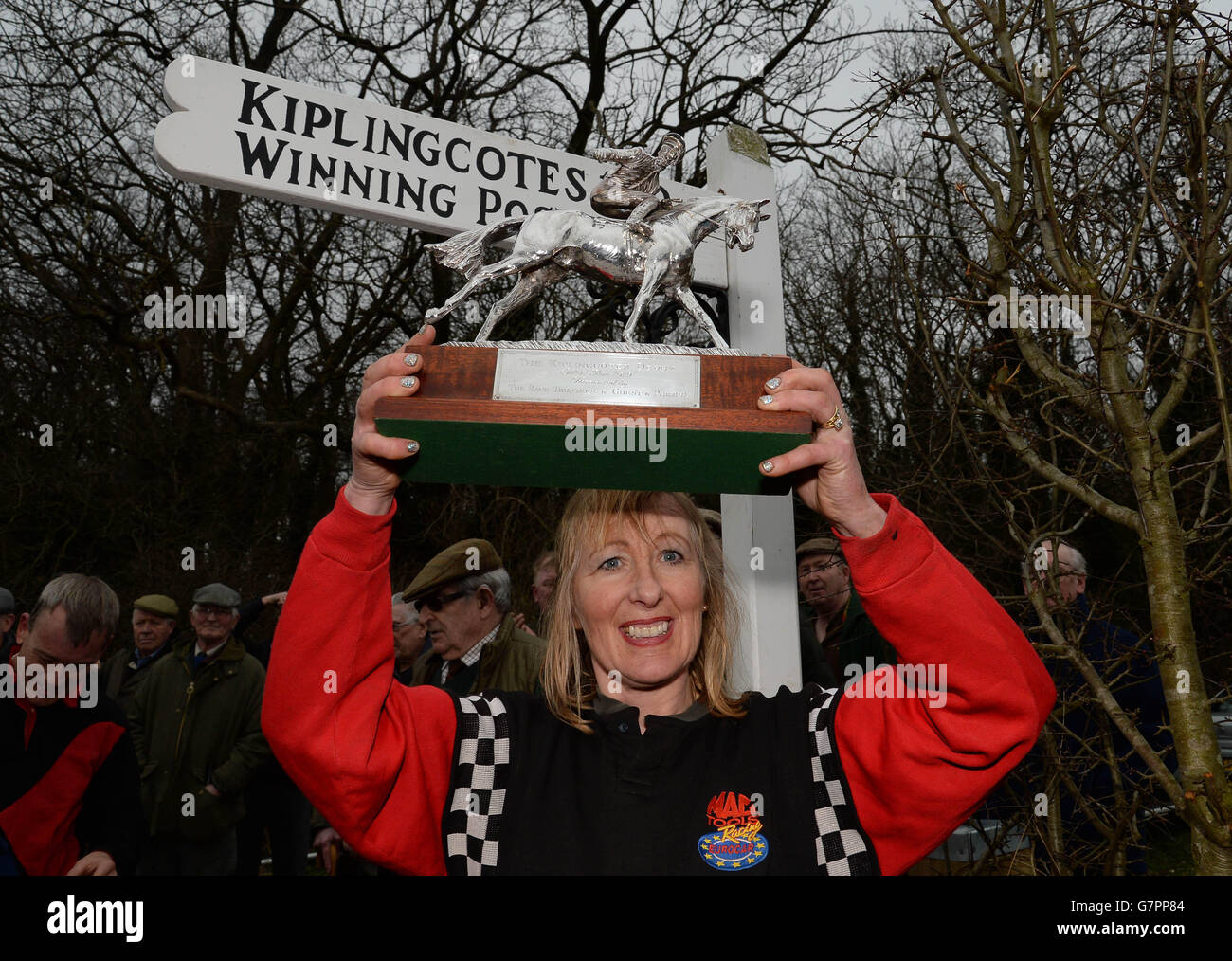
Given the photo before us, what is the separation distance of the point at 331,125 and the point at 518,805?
1741mm

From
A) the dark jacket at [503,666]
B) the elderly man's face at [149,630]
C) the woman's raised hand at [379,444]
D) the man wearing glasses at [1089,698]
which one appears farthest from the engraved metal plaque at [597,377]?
the elderly man's face at [149,630]

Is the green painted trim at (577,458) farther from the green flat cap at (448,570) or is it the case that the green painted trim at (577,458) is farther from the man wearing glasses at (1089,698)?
the green flat cap at (448,570)

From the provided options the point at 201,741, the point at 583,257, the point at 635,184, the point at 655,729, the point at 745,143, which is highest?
the point at 745,143

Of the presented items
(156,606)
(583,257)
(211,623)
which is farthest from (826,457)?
(156,606)

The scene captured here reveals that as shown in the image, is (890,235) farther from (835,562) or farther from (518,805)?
(835,562)

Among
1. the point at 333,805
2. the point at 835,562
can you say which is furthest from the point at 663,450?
the point at 835,562

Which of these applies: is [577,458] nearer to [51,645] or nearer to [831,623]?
[51,645]

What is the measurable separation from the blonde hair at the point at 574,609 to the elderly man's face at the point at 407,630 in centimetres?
339

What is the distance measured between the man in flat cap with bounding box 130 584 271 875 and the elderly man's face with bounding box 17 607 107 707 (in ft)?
→ 5.34

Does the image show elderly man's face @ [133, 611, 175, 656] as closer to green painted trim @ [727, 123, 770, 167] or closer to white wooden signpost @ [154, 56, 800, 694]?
white wooden signpost @ [154, 56, 800, 694]

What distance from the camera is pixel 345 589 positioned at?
4.83 feet

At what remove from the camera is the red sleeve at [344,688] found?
147 cm

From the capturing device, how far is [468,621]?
3.88 m

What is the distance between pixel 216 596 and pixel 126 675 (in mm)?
1184
